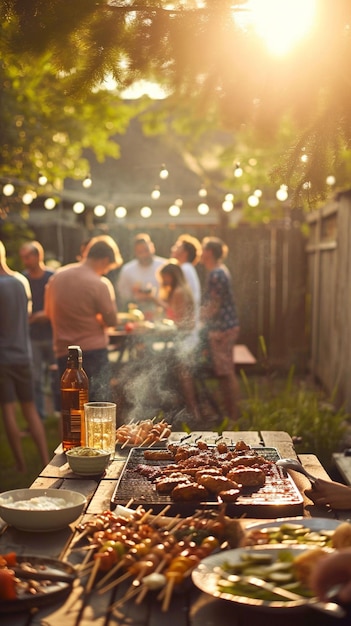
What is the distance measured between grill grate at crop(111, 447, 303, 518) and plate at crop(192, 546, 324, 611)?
1.61ft

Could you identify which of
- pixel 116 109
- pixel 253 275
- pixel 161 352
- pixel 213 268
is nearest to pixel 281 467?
pixel 213 268

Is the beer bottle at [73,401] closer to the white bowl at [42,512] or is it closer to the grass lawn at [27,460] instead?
the white bowl at [42,512]

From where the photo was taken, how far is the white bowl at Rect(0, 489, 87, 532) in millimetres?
2781

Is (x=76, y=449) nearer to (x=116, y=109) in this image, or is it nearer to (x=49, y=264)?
(x=49, y=264)

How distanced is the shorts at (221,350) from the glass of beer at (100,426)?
5216 millimetres

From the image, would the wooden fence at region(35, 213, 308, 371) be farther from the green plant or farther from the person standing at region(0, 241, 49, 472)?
the person standing at region(0, 241, 49, 472)

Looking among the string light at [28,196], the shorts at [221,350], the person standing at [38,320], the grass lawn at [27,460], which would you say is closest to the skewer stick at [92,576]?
the grass lawn at [27,460]

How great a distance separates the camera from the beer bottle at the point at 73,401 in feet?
13.0

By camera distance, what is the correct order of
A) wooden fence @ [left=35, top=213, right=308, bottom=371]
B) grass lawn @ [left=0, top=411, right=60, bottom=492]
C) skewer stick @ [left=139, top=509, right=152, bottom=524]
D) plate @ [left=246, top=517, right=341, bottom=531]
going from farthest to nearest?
wooden fence @ [left=35, top=213, right=308, bottom=371]
grass lawn @ [left=0, top=411, right=60, bottom=492]
skewer stick @ [left=139, top=509, right=152, bottom=524]
plate @ [left=246, top=517, right=341, bottom=531]

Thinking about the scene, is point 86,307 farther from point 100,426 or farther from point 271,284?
point 271,284

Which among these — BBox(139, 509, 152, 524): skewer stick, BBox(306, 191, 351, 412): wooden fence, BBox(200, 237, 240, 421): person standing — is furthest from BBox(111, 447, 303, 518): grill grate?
BBox(200, 237, 240, 421): person standing

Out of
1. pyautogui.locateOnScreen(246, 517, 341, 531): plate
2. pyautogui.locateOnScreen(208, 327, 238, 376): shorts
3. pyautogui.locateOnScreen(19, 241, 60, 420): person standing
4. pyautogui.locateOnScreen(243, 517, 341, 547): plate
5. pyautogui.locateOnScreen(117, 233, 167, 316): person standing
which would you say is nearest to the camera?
pyautogui.locateOnScreen(243, 517, 341, 547): plate

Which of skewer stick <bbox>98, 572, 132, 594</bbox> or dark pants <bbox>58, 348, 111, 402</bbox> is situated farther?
dark pants <bbox>58, 348, 111, 402</bbox>

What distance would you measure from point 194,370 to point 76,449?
579 cm
